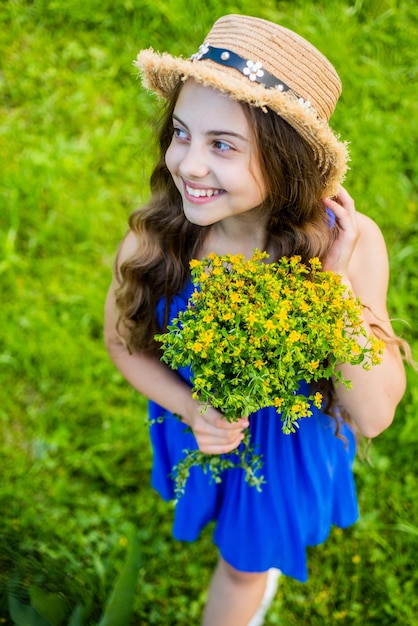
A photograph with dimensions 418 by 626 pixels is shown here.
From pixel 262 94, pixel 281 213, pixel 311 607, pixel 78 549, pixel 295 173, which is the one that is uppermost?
pixel 262 94

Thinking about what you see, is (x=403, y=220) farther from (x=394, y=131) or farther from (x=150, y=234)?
(x=150, y=234)

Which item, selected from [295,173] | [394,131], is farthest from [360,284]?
[394,131]

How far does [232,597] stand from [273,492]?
0.58 meters

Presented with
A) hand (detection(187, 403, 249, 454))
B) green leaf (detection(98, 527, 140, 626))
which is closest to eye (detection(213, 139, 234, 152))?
hand (detection(187, 403, 249, 454))

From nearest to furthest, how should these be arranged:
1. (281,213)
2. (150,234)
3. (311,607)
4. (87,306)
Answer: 1. (281,213)
2. (150,234)
3. (311,607)
4. (87,306)

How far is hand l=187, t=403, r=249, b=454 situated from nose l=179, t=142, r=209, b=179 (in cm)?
60

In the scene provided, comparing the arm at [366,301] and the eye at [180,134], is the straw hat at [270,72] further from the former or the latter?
the arm at [366,301]

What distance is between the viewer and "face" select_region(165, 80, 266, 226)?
1431 mm

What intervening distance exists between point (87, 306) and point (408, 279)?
1.69 meters

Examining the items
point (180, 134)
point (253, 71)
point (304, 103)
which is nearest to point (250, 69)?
point (253, 71)

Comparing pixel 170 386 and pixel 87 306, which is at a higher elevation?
pixel 170 386

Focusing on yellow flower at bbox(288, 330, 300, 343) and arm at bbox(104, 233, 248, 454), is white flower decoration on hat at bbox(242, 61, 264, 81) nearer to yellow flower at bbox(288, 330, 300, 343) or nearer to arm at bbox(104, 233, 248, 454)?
yellow flower at bbox(288, 330, 300, 343)

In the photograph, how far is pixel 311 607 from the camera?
9.09 feet

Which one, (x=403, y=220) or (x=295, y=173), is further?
(x=403, y=220)
